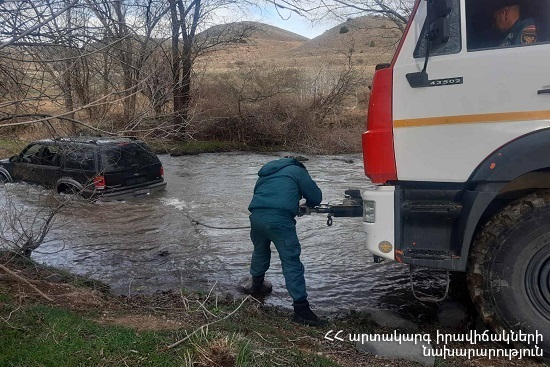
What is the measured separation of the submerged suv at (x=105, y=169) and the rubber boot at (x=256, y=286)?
16.1 feet

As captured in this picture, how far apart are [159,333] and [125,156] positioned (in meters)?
7.87

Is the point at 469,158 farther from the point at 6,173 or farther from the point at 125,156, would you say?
the point at 6,173

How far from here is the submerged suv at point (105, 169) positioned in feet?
35.1

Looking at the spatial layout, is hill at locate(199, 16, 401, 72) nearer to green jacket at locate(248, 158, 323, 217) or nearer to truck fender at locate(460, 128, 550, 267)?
green jacket at locate(248, 158, 323, 217)

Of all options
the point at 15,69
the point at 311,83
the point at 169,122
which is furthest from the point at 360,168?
the point at 15,69

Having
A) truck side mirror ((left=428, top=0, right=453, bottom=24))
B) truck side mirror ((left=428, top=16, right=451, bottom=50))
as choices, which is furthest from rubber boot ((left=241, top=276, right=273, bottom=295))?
truck side mirror ((left=428, top=0, right=453, bottom=24))

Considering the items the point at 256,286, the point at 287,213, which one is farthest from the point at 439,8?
the point at 256,286

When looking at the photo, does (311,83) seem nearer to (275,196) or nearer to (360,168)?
(360,168)

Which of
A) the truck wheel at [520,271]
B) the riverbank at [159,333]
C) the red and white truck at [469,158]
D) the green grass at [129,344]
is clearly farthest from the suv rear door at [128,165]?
the truck wheel at [520,271]

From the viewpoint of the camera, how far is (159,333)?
4168 mm

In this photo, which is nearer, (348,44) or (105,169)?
(105,169)

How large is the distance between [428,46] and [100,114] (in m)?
3.63

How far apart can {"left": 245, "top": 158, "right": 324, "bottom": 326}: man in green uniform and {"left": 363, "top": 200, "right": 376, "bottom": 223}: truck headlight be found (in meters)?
1.08

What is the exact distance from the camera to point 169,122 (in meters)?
6.60
